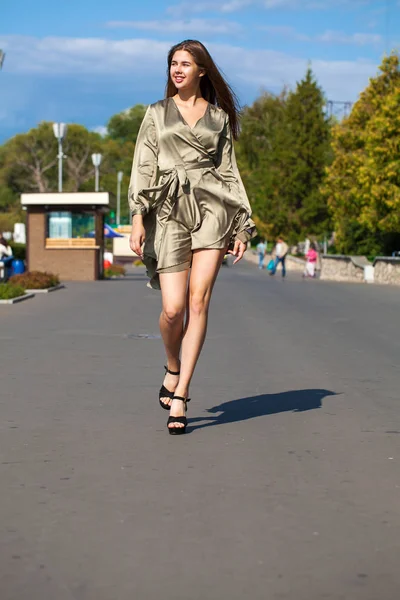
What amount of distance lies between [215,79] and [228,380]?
3444 millimetres

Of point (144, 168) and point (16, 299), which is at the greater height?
point (144, 168)

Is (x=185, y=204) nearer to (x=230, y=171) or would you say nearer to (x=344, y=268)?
(x=230, y=171)

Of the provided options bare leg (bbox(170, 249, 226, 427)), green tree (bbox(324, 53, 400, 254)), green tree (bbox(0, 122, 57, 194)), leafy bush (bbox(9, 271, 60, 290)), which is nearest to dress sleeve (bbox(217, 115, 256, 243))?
bare leg (bbox(170, 249, 226, 427))

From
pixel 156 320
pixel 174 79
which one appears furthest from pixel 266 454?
pixel 156 320

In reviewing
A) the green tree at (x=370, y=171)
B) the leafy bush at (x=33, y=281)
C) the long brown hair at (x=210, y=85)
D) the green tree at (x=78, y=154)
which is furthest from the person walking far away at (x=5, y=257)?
the green tree at (x=78, y=154)

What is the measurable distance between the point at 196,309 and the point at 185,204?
0.61 meters

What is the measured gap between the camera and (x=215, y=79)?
6.96 meters

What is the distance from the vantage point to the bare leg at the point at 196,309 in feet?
21.9

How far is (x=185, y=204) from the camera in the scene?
671 centimetres

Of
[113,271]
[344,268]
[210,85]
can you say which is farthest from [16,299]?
[344,268]

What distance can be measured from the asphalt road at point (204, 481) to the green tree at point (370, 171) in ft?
129

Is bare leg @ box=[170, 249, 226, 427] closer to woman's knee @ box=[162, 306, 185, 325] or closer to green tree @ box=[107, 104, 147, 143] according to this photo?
woman's knee @ box=[162, 306, 185, 325]

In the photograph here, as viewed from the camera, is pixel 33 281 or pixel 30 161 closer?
pixel 33 281

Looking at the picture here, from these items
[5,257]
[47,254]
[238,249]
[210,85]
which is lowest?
[47,254]
